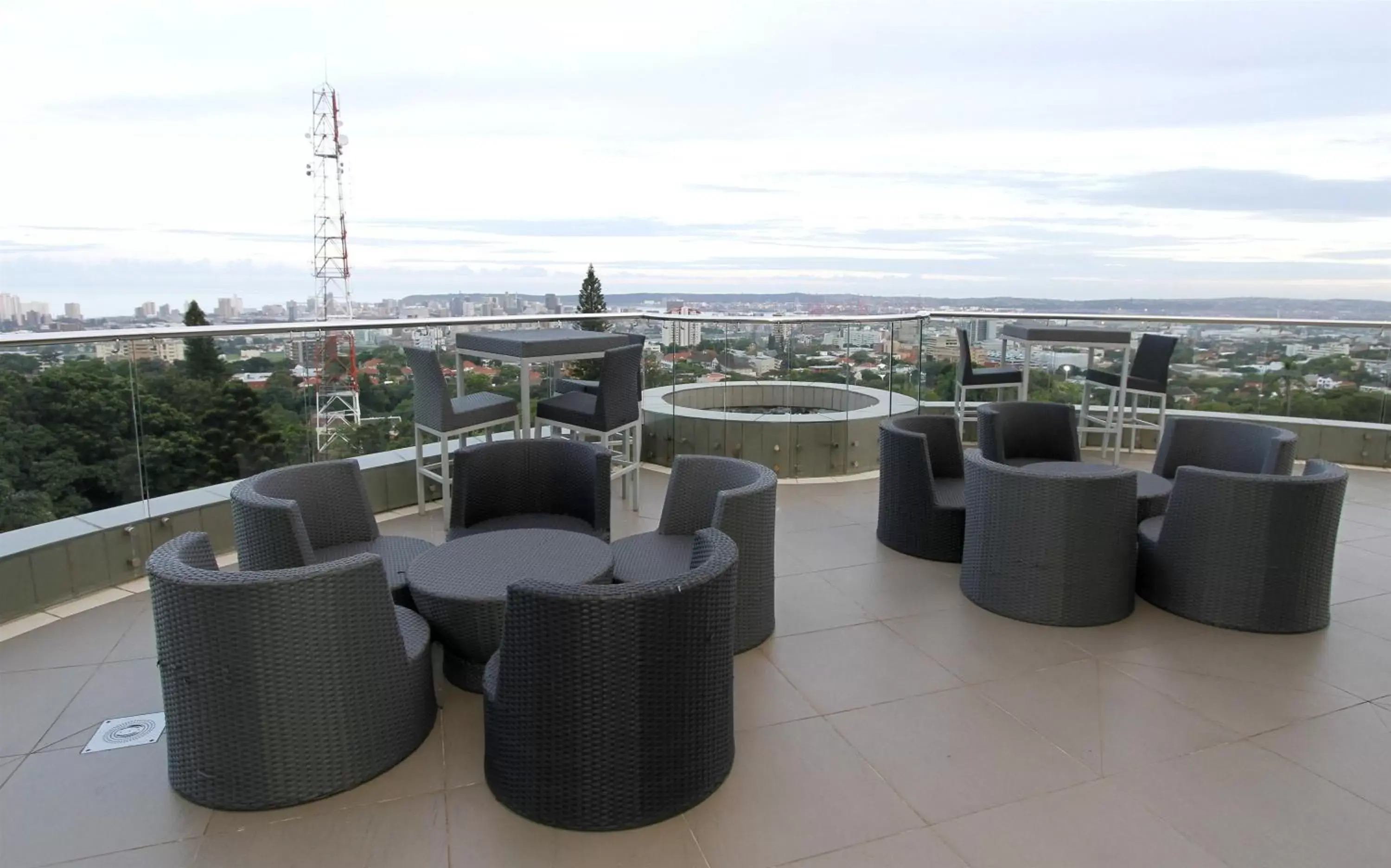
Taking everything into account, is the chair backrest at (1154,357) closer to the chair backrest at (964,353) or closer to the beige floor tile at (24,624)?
the chair backrest at (964,353)

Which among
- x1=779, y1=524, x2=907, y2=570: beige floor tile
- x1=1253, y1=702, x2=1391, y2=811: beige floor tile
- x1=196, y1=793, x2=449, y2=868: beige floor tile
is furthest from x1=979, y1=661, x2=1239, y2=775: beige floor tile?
x1=196, y1=793, x2=449, y2=868: beige floor tile

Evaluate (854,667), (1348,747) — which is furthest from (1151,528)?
(854,667)

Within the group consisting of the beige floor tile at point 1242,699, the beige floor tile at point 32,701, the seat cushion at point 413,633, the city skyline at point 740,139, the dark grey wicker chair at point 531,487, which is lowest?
the beige floor tile at point 32,701

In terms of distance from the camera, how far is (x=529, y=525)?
3.80 meters

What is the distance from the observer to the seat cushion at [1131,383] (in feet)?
22.5

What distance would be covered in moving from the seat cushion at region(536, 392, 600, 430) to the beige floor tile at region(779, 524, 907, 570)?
5.01 feet

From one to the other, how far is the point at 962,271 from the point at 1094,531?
33.6 feet

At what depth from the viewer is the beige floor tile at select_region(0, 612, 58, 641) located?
3.45 meters

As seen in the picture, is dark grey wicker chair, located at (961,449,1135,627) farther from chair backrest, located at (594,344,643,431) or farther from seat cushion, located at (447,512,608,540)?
chair backrest, located at (594,344,643,431)

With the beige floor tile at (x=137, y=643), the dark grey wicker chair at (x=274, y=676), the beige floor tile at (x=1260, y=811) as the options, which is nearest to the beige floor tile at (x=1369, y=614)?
the beige floor tile at (x=1260, y=811)

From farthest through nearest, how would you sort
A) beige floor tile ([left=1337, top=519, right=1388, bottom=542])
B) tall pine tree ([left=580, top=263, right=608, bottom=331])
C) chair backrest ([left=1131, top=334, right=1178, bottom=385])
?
tall pine tree ([left=580, top=263, right=608, bottom=331])
chair backrest ([left=1131, top=334, right=1178, bottom=385])
beige floor tile ([left=1337, top=519, right=1388, bottom=542])

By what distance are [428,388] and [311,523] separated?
187 cm

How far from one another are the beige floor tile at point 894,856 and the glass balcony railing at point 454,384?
3.81m

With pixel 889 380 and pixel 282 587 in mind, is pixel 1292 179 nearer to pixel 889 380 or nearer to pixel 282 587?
pixel 889 380
